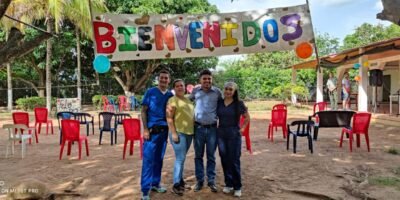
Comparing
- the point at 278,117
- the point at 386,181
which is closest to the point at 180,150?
the point at 386,181

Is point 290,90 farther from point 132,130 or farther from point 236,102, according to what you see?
point 236,102

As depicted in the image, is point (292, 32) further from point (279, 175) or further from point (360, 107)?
point (360, 107)

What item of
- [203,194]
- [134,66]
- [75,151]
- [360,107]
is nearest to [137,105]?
[134,66]

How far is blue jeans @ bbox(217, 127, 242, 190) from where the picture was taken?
456 centimetres

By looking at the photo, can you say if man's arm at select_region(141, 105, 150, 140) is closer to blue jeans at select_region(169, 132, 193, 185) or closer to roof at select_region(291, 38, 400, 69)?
blue jeans at select_region(169, 132, 193, 185)

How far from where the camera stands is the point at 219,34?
198 inches

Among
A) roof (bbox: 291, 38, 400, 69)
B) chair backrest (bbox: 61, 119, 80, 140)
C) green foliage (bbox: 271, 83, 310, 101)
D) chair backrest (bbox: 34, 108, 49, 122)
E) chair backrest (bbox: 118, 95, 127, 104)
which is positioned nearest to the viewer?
chair backrest (bbox: 61, 119, 80, 140)

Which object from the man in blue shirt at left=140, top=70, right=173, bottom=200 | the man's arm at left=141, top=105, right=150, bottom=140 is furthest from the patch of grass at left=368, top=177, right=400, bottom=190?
the man's arm at left=141, top=105, right=150, bottom=140

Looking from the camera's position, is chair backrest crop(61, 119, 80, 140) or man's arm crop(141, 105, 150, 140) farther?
chair backrest crop(61, 119, 80, 140)

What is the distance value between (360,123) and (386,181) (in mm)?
2554

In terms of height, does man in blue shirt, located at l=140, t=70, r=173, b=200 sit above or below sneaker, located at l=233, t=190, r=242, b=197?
above

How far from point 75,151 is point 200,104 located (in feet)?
14.2

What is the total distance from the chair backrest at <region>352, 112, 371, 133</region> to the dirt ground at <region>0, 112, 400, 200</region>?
0.41 meters

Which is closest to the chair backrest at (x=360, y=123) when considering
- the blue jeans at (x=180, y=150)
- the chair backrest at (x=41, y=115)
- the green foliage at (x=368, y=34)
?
the blue jeans at (x=180, y=150)
